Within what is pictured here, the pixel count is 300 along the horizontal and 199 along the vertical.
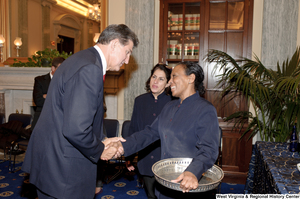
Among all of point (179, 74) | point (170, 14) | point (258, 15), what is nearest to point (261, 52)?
point (258, 15)

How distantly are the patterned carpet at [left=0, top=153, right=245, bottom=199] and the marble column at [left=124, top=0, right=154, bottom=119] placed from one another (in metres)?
1.28

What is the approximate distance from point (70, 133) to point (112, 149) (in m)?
0.57

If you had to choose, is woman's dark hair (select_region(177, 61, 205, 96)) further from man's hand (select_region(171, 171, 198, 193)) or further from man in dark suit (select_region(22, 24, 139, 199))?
man's hand (select_region(171, 171, 198, 193))

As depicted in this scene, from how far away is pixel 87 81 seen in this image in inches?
57.0

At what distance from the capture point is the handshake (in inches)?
74.6

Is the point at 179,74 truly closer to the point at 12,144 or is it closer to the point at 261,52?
the point at 261,52

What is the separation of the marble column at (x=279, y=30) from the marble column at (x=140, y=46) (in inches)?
77.2

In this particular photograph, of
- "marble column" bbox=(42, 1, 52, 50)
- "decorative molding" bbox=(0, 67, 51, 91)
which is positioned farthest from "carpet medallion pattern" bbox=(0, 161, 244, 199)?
"marble column" bbox=(42, 1, 52, 50)

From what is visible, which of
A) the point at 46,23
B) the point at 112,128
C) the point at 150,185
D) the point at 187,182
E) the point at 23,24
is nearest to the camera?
the point at 187,182

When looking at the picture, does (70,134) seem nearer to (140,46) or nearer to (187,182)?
(187,182)

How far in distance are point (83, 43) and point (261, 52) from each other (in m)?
12.3

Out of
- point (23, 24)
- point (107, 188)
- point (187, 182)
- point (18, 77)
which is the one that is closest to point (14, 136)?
point (18, 77)

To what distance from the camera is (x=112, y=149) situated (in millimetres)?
1936

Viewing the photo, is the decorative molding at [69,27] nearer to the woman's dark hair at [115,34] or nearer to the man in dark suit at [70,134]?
the woman's dark hair at [115,34]
